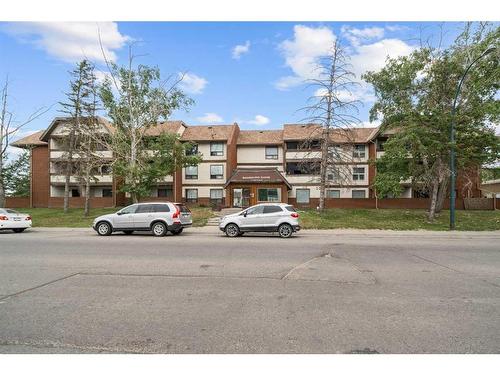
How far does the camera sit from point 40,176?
38.1 m

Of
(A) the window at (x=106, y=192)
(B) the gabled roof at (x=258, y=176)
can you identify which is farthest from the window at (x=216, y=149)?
(A) the window at (x=106, y=192)

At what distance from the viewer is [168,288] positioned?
625 cm

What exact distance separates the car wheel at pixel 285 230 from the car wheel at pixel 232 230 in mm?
2138

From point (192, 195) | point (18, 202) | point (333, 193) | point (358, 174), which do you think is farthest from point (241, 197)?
point (18, 202)

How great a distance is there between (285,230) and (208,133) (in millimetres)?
24164

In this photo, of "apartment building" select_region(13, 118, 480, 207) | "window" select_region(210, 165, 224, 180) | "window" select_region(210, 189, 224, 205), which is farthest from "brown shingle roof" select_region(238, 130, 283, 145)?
"window" select_region(210, 189, 224, 205)

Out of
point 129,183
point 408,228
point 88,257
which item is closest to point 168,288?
point 88,257

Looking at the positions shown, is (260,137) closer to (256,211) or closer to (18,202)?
(256,211)

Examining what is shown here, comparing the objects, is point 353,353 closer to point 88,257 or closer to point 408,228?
point 88,257

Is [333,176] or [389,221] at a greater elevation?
[333,176]

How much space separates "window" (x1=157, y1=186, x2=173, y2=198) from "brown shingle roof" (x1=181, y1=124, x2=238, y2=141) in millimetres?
6168

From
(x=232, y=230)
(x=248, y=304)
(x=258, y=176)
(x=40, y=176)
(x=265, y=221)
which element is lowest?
(x=248, y=304)

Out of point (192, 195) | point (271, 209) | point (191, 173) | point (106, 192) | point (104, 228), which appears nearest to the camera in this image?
point (271, 209)

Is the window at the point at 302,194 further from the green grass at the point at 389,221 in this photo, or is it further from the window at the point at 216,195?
the green grass at the point at 389,221
